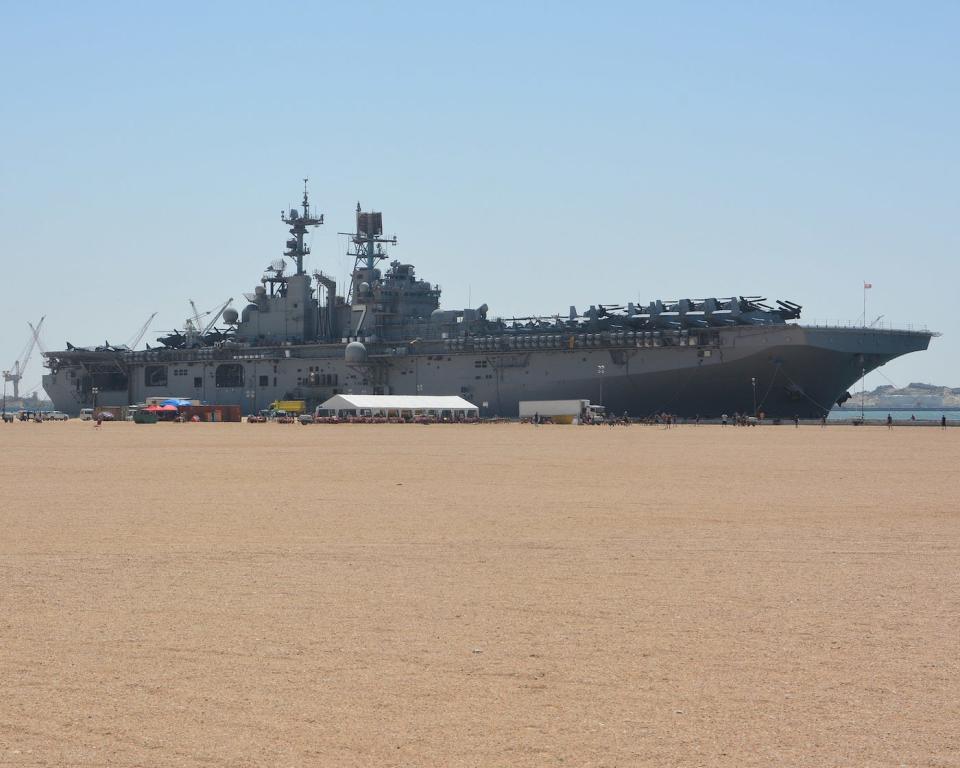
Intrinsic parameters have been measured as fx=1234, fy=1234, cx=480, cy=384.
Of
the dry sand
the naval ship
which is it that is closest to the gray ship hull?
the naval ship

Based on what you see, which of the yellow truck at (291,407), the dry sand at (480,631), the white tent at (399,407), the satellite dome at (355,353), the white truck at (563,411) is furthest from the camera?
the yellow truck at (291,407)

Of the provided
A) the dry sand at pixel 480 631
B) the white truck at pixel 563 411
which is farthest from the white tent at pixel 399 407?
the dry sand at pixel 480 631

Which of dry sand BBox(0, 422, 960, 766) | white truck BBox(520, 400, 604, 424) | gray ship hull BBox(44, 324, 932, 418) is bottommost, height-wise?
dry sand BBox(0, 422, 960, 766)

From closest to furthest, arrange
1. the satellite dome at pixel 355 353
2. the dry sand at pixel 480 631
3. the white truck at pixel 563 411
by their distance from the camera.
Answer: the dry sand at pixel 480 631 < the white truck at pixel 563 411 < the satellite dome at pixel 355 353

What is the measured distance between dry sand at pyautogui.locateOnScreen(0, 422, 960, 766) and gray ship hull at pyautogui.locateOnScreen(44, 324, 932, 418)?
51555 mm

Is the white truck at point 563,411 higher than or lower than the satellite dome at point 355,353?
lower

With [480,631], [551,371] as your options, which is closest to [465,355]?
[551,371]

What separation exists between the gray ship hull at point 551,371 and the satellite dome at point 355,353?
0.57 meters

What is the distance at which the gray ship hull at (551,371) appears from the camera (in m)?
71.4

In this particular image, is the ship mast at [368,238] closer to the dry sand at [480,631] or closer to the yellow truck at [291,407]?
the yellow truck at [291,407]

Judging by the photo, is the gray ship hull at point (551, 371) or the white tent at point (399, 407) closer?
the gray ship hull at point (551, 371)

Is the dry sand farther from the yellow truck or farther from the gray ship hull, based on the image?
the yellow truck

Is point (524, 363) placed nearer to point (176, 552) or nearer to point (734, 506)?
point (734, 506)

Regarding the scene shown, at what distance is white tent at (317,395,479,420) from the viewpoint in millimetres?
80125
